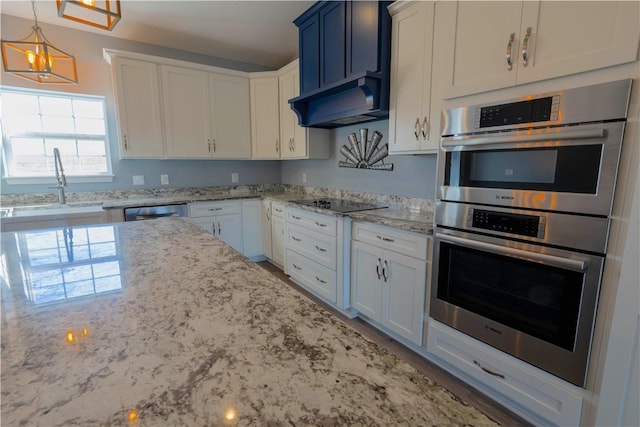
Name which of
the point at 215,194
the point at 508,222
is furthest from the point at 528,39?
the point at 215,194

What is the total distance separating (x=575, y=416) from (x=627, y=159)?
1095 mm

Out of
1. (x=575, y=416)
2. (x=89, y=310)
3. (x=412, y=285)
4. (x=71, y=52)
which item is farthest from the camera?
(x=71, y=52)

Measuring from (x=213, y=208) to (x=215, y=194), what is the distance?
593 mm

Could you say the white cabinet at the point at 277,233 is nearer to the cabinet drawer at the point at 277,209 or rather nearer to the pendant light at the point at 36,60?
the cabinet drawer at the point at 277,209

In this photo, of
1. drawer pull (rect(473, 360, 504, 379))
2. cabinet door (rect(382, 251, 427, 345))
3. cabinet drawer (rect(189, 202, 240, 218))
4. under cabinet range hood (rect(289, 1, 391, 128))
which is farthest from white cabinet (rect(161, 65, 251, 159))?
drawer pull (rect(473, 360, 504, 379))

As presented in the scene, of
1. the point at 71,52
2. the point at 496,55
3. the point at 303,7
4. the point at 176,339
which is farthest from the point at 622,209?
the point at 71,52

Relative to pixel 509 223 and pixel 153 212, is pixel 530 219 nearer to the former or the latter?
pixel 509 223

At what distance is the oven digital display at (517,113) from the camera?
128cm

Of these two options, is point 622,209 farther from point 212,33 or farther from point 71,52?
point 71,52

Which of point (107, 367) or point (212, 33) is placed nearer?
point (107, 367)

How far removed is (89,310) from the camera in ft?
2.26

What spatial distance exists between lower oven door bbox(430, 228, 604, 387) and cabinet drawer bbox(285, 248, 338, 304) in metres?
1.00

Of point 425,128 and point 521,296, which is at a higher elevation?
point 425,128

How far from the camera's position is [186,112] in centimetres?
341
